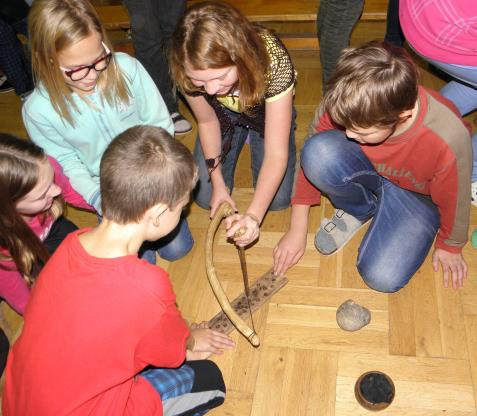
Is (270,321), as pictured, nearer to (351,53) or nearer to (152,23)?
(351,53)

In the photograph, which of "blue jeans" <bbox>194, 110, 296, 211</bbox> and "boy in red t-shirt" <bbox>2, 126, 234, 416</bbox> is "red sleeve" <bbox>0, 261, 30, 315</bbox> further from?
"blue jeans" <bbox>194, 110, 296, 211</bbox>

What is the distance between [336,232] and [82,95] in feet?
3.71

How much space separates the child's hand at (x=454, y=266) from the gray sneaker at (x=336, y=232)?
0.35m

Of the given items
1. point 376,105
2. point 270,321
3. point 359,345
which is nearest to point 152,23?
point 376,105

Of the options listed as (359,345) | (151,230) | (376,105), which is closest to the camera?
(151,230)

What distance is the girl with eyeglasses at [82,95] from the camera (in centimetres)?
151

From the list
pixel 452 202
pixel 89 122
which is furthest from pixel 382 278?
pixel 89 122

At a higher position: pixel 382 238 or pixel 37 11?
pixel 37 11

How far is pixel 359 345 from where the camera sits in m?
1.70

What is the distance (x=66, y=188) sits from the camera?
1.93 metres

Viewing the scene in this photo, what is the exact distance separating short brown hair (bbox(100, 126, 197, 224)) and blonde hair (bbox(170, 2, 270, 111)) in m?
0.36

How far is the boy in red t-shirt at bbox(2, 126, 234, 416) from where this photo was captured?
1.12 meters

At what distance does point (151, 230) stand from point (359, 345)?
35.3 inches

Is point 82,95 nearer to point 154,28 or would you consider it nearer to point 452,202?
point 154,28
